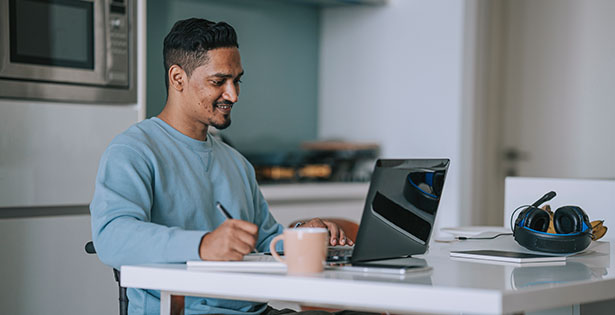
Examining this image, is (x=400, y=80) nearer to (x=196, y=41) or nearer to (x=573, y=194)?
(x=573, y=194)

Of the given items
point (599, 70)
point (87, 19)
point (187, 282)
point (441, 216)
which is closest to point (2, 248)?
point (87, 19)

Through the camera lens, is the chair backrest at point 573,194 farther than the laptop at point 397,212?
Yes

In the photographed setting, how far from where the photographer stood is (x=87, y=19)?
2.68 m

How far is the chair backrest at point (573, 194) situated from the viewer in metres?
2.18

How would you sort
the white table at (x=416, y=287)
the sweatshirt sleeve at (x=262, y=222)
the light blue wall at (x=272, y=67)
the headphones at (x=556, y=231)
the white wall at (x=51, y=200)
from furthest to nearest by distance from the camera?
1. the light blue wall at (x=272, y=67)
2. the white wall at (x=51, y=200)
3. the sweatshirt sleeve at (x=262, y=222)
4. the headphones at (x=556, y=231)
5. the white table at (x=416, y=287)

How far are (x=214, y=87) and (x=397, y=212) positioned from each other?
1.84 feet

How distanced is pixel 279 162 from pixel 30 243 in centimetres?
157

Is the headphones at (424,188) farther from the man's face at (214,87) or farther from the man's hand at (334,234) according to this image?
the man's face at (214,87)

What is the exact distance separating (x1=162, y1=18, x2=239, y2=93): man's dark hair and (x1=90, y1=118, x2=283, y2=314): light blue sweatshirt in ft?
0.52

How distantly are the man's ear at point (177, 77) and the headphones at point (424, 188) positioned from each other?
624 millimetres

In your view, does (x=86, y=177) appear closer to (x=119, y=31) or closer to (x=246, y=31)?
(x=119, y=31)

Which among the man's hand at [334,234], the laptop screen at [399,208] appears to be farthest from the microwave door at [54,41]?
the laptop screen at [399,208]

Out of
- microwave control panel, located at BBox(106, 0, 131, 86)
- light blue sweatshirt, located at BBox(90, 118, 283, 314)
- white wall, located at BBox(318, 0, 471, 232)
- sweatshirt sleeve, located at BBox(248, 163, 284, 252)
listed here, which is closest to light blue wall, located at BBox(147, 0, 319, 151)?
white wall, located at BBox(318, 0, 471, 232)

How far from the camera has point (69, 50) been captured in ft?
8.66
